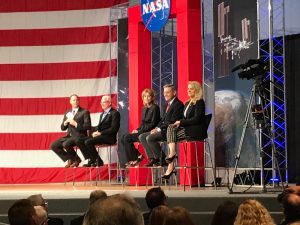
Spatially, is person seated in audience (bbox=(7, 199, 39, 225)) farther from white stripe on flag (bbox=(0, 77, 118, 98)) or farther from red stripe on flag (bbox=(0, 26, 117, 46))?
red stripe on flag (bbox=(0, 26, 117, 46))

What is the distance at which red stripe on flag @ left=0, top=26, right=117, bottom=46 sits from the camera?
9.30m

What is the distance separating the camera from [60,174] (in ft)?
30.0

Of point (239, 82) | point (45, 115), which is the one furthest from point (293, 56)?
point (45, 115)

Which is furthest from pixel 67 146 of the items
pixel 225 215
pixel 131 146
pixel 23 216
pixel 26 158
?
pixel 23 216

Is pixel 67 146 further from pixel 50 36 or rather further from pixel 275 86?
pixel 275 86

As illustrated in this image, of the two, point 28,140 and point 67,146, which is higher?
point 28,140

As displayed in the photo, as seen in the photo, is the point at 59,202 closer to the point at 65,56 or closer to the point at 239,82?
the point at 239,82

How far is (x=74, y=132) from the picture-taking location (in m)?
8.01

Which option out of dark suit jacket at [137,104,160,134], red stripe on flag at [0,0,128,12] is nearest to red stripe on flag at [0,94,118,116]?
red stripe on flag at [0,0,128,12]

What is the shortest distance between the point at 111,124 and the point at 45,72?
225 cm

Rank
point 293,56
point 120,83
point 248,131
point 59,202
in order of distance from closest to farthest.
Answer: point 59,202, point 248,131, point 293,56, point 120,83

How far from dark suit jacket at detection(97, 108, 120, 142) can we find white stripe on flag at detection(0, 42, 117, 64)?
5.89 feet

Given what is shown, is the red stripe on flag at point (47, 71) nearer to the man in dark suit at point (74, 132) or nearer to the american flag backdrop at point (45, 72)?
the american flag backdrop at point (45, 72)

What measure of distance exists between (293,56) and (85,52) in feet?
10.5
